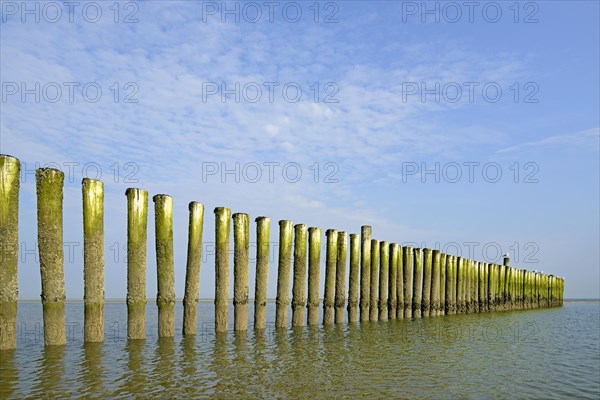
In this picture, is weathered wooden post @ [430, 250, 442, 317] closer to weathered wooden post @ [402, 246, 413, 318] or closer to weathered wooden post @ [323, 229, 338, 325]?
weathered wooden post @ [402, 246, 413, 318]

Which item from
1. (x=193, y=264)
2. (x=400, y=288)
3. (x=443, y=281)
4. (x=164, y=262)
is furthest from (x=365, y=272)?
(x=164, y=262)

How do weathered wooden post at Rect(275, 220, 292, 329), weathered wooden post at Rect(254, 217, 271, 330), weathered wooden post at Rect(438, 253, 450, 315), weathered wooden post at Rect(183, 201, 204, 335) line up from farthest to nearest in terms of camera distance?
weathered wooden post at Rect(438, 253, 450, 315)
weathered wooden post at Rect(275, 220, 292, 329)
weathered wooden post at Rect(254, 217, 271, 330)
weathered wooden post at Rect(183, 201, 204, 335)

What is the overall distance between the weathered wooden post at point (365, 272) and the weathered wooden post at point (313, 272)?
7.09 ft

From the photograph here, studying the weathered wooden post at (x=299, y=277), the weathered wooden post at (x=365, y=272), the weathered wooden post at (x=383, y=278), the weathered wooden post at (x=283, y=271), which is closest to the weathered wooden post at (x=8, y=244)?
the weathered wooden post at (x=283, y=271)

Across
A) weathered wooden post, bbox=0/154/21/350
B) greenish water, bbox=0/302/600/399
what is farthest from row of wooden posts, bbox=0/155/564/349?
greenish water, bbox=0/302/600/399

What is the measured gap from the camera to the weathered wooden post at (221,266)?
1078 cm

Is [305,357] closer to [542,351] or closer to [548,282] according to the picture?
[542,351]

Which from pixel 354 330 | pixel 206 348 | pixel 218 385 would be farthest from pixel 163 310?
pixel 354 330

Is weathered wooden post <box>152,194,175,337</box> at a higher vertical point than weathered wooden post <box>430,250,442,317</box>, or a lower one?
higher

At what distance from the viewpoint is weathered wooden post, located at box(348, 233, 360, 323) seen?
14.6m

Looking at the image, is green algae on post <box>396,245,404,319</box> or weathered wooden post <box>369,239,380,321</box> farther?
green algae on post <box>396,245,404,319</box>

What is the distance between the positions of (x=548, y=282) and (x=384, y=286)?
77.5 ft

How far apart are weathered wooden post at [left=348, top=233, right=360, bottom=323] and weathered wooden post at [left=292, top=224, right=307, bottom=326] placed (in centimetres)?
206

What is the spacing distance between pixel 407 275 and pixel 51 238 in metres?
11.7
